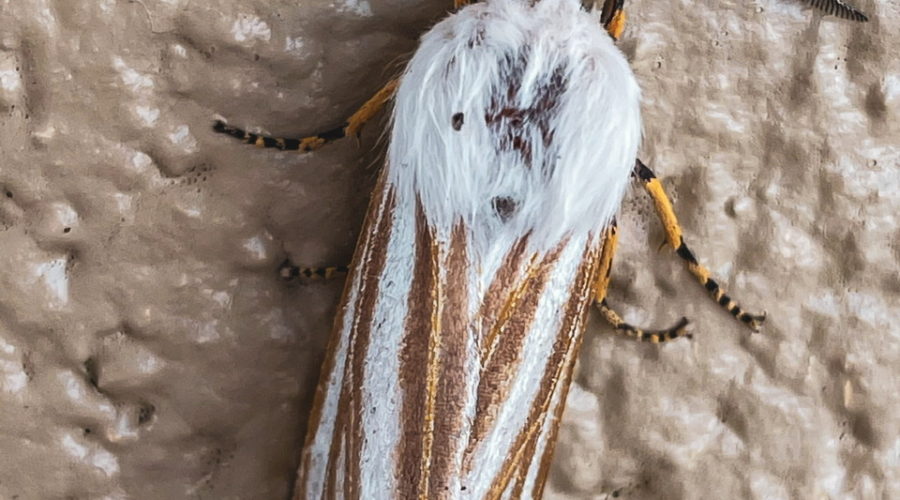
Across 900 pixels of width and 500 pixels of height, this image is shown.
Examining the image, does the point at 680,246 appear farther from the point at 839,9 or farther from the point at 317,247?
the point at 317,247

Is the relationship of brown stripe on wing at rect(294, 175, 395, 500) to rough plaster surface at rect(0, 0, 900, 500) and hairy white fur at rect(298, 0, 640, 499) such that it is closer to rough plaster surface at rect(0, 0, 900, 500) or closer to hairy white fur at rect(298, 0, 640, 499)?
hairy white fur at rect(298, 0, 640, 499)

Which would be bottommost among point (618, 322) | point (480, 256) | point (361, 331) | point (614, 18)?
point (618, 322)

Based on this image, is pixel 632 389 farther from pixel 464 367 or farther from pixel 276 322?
pixel 276 322

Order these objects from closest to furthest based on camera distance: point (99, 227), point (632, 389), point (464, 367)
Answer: point (464, 367), point (99, 227), point (632, 389)

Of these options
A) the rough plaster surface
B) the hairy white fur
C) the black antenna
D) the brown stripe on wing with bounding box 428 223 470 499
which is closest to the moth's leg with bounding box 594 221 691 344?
the rough plaster surface

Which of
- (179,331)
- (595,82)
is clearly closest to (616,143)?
(595,82)

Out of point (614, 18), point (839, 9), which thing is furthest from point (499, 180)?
point (839, 9)

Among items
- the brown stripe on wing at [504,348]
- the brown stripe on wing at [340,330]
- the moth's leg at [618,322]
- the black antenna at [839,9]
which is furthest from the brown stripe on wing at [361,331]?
the black antenna at [839,9]
